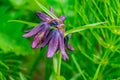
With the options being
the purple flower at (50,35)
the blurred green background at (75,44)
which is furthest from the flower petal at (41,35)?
the blurred green background at (75,44)

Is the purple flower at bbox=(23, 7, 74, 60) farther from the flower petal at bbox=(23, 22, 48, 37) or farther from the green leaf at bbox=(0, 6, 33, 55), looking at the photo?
the green leaf at bbox=(0, 6, 33, 55)

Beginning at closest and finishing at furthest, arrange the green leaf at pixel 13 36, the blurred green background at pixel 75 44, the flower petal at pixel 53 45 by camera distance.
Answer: the flower petal at pixel 53 45 < the blurred green background at pixel 75 44 < the green leaf at pixel 13 36

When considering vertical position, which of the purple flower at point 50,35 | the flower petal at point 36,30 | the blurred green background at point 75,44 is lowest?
the blurred green background at point 75,44

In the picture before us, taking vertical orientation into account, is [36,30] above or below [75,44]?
above

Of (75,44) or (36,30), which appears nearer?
(36,30)

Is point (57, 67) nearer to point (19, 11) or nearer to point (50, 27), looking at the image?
point (50, 27)

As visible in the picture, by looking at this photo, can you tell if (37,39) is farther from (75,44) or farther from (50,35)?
(75,44)

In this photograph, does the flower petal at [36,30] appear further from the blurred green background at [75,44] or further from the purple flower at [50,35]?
the blurred green background at [75,44]

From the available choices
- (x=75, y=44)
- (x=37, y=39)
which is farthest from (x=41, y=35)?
(x=75, y=44)

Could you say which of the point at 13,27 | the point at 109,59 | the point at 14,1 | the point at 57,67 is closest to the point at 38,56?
the point at 13,27
